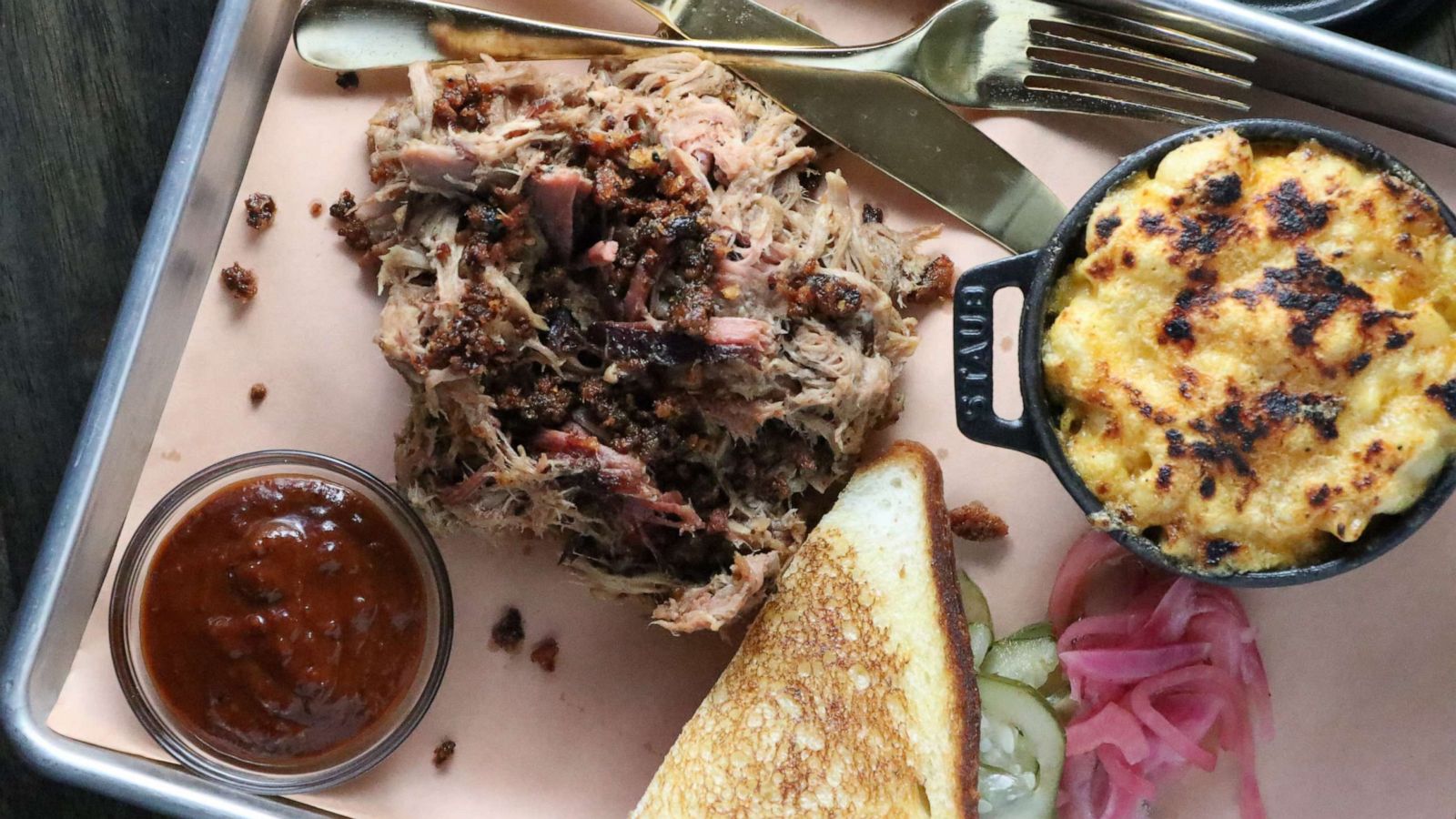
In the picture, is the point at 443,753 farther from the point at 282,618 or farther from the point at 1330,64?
the point at 1330,64

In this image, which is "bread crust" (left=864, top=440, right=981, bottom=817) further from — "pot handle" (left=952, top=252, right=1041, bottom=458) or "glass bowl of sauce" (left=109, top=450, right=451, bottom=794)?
"glass bowl of sauce" (left=109, top=450, right=451, bottom=794)

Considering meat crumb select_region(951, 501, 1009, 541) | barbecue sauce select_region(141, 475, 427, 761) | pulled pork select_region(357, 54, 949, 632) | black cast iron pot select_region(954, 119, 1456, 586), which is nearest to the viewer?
black cast iron pot select_region(954, 119, 1456, 586)

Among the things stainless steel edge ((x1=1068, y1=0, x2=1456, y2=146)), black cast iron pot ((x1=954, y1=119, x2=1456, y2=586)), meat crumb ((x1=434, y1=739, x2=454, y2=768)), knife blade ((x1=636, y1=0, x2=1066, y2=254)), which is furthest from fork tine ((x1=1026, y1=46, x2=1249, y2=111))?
meat crumb ((x1=434, y1=739, x2=454, y2=768))

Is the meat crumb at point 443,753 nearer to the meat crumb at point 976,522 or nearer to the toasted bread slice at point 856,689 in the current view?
the toasted bread slice at point 856,689

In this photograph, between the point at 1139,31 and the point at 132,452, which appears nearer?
the point at 1139,31

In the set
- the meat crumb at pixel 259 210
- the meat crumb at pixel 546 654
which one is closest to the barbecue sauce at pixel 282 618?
the meat crumb at pixel 546 654

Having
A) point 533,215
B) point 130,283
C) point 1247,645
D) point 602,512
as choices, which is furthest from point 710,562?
point 130,283

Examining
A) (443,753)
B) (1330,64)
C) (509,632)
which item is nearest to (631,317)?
(509,632)
